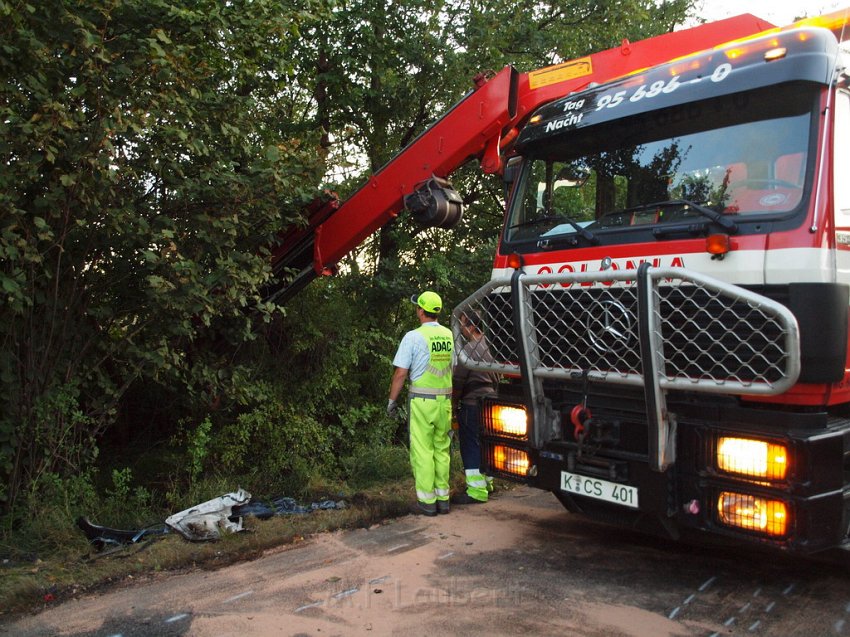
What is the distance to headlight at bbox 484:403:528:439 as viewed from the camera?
467 centimetres

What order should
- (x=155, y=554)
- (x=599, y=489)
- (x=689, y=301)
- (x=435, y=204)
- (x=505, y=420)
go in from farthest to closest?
(x=435, y=204) < (x=505, y=420) < (x=155, y=554) < (x=599, y=489) < (x=689, y=301)

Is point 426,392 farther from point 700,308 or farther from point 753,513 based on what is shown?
point 753,513

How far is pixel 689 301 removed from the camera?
3.69 metres

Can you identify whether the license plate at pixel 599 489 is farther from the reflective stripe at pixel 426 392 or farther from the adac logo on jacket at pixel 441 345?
the adac logo on jacket at pixel 441 345

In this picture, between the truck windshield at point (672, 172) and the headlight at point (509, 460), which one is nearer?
the truck windshield at point (672, 172)

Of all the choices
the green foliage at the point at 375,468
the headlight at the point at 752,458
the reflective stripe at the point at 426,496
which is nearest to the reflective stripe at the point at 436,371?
the reflective stripe at the point at 426,496

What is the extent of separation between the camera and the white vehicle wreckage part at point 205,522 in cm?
498

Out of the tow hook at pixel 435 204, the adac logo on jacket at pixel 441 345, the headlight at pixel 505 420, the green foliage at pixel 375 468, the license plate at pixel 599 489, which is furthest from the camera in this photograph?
the green foliage at pixel 375 468

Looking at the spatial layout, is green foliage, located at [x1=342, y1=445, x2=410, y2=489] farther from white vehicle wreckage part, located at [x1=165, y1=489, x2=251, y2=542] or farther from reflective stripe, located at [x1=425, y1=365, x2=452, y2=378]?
white vehicle wreckage part, located at [x1=165, y1=489, x2=251, y2=542]

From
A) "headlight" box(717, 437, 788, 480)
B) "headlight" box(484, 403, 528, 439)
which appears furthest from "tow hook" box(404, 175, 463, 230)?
"headlight" box(717, 437, 788, 480)

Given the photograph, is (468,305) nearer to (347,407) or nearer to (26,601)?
(26,601)

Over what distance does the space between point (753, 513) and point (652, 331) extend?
1.02 m

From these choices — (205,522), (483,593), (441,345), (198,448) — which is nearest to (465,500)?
(441,345)

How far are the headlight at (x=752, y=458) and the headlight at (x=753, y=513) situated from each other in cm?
12
